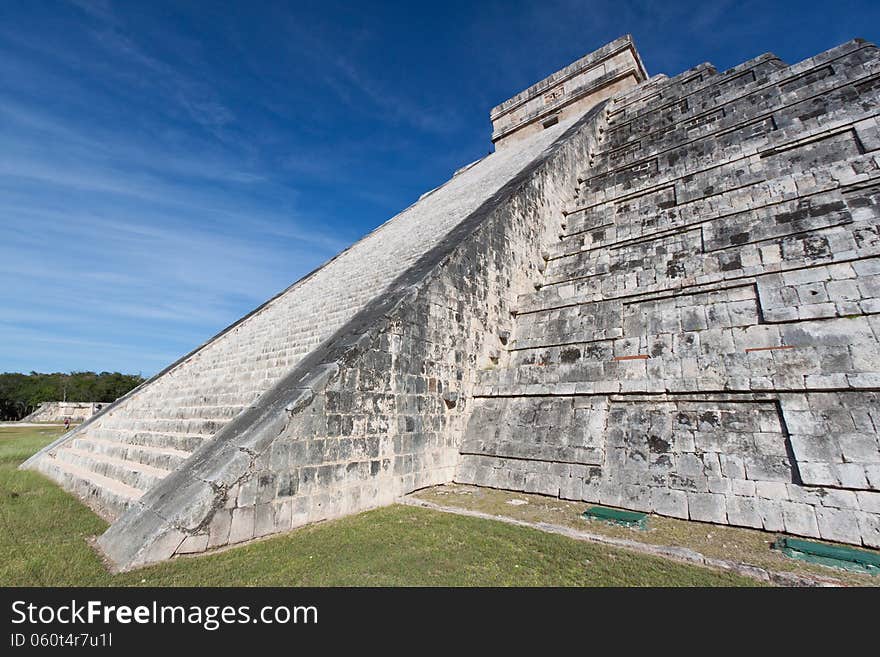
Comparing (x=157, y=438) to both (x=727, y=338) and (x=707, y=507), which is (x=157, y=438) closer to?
(x=707, y=507)

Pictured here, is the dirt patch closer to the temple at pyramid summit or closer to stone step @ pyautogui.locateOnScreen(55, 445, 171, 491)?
the temple at pyramid summit

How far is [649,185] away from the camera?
388 inches

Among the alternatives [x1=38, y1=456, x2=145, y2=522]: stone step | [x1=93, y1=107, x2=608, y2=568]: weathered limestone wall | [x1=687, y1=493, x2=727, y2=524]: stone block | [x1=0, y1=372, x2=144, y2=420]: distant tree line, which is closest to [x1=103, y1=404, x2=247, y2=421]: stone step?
[x1=38, y1=456, x2=145, y2=522]: stone step

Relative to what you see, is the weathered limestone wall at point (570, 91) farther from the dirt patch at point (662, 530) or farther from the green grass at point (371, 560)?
the green grass at point (371, 560)

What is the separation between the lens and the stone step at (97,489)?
511 cm

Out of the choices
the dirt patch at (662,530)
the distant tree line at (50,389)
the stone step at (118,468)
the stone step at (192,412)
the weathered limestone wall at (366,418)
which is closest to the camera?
the dirt patch at (662,530)

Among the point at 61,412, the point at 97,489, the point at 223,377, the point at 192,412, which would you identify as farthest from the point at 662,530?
the point at 61,412

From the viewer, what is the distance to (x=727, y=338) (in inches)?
225

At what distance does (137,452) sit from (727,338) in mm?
9484

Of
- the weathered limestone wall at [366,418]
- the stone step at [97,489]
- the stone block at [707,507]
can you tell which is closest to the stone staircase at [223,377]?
the stone step at [97,489]

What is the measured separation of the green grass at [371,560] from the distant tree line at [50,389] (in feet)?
194

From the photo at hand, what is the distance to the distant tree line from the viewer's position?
53.9 metres
